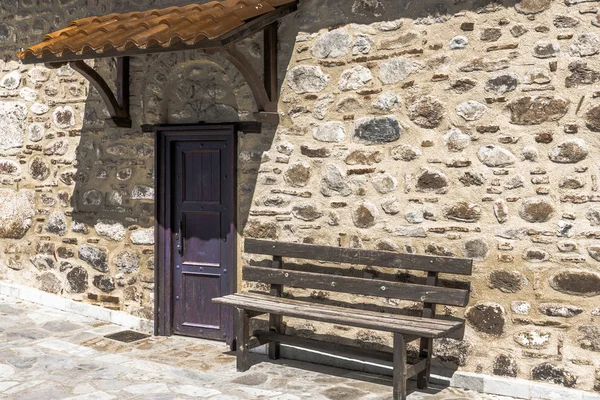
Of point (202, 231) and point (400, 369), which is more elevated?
point (202, 231)

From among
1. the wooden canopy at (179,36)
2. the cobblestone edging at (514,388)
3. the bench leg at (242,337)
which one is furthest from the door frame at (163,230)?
the cobblestone edging at (514,388)

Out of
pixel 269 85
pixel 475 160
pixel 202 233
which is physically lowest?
pixel 202 233

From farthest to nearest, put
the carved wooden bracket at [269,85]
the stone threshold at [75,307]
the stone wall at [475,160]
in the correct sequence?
the stone threshold at [75,307]
the carved wooden bracket at [269,85]
the stone wall at [475,160]

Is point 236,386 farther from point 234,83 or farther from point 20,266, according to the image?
point 20,266

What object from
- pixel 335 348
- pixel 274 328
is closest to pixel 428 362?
pixel 335 348

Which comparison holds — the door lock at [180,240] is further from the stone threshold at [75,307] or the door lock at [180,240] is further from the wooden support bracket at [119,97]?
the wooden support bracket at [119,97]

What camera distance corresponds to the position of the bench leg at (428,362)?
507cm

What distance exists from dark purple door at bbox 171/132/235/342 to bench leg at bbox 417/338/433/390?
1.74m

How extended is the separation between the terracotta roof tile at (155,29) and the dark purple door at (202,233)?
1.02m

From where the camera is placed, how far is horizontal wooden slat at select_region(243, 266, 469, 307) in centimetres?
490

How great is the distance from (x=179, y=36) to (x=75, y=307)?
3154mm

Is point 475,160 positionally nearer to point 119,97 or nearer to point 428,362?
point 428,362

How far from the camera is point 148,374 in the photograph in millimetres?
5328

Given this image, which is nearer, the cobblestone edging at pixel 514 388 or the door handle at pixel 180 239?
the cobblestone edging at pixel 514 388
